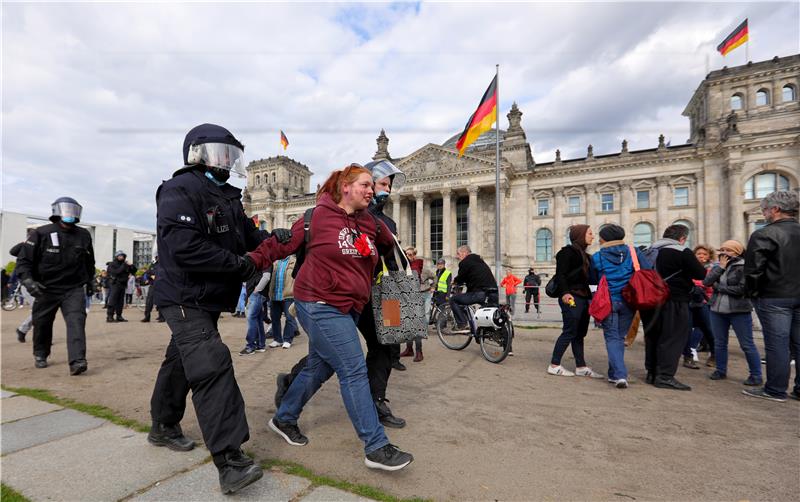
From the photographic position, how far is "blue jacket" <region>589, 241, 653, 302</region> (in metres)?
4.99

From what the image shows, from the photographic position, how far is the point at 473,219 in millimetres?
38469

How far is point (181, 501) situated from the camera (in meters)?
2.00

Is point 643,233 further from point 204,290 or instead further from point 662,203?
point 204,290

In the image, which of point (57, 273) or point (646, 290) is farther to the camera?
point (57, 273)

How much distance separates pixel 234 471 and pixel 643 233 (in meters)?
39.3

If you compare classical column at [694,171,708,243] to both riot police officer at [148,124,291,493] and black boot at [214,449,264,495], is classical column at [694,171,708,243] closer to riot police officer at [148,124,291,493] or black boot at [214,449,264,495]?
riot police officer at [148,124,291,493]

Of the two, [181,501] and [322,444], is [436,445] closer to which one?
[322,444]

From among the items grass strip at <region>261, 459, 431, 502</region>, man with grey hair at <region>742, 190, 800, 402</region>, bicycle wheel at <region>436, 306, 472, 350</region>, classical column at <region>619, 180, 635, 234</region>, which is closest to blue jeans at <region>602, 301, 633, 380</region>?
man with grey hair at <region>742, 190, 800, 402</region>

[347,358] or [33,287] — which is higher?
[33,287]

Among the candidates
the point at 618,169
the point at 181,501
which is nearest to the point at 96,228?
the point at 618,169

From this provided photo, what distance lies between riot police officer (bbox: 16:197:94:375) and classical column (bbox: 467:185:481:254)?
34847 mm

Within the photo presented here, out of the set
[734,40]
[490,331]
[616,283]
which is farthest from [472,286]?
[734,40]

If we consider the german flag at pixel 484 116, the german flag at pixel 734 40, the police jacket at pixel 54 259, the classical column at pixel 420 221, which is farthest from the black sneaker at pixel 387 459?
the classical column at pixel 420 221

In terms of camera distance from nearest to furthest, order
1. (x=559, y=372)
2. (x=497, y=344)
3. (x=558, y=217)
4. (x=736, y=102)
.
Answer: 1. (x=559, y=372)
2. (x=497, y=344)
3. (x=736, y=102)
4. (x=558, y=217)
